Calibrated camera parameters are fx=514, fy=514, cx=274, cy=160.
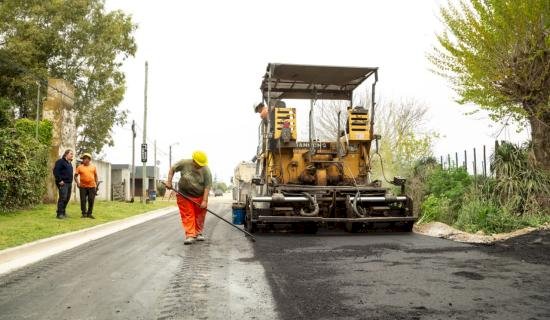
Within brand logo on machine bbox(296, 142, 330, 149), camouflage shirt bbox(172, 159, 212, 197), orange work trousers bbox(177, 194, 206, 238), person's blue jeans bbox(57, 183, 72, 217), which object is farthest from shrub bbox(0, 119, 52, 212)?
brand logo on machine bbox(296, 142, 330, 149)

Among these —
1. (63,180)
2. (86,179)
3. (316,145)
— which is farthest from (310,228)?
(63,180)

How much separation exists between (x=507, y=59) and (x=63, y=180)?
10.2m

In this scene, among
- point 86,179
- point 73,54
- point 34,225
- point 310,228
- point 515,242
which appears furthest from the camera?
point 73,54

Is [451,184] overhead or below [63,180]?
below

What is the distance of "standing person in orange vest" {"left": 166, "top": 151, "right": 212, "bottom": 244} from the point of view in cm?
871

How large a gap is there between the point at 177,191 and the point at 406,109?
2768 cm

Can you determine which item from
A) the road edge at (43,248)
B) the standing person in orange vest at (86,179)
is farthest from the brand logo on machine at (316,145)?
the standing person in orange vest at (86,179)

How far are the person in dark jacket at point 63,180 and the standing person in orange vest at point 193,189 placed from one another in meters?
4.50

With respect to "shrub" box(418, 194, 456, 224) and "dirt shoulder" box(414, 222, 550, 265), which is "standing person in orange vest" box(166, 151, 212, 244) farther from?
"shrub" box(418, 194, 456, 224)

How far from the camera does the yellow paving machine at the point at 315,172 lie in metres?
9.78

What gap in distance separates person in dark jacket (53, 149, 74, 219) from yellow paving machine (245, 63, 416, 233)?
466 centimetres

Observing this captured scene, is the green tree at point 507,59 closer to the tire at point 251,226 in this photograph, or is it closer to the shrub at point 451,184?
the shrub at point 451,184

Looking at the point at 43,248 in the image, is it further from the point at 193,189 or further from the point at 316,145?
the point at 316,145

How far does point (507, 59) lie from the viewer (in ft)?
33.8
